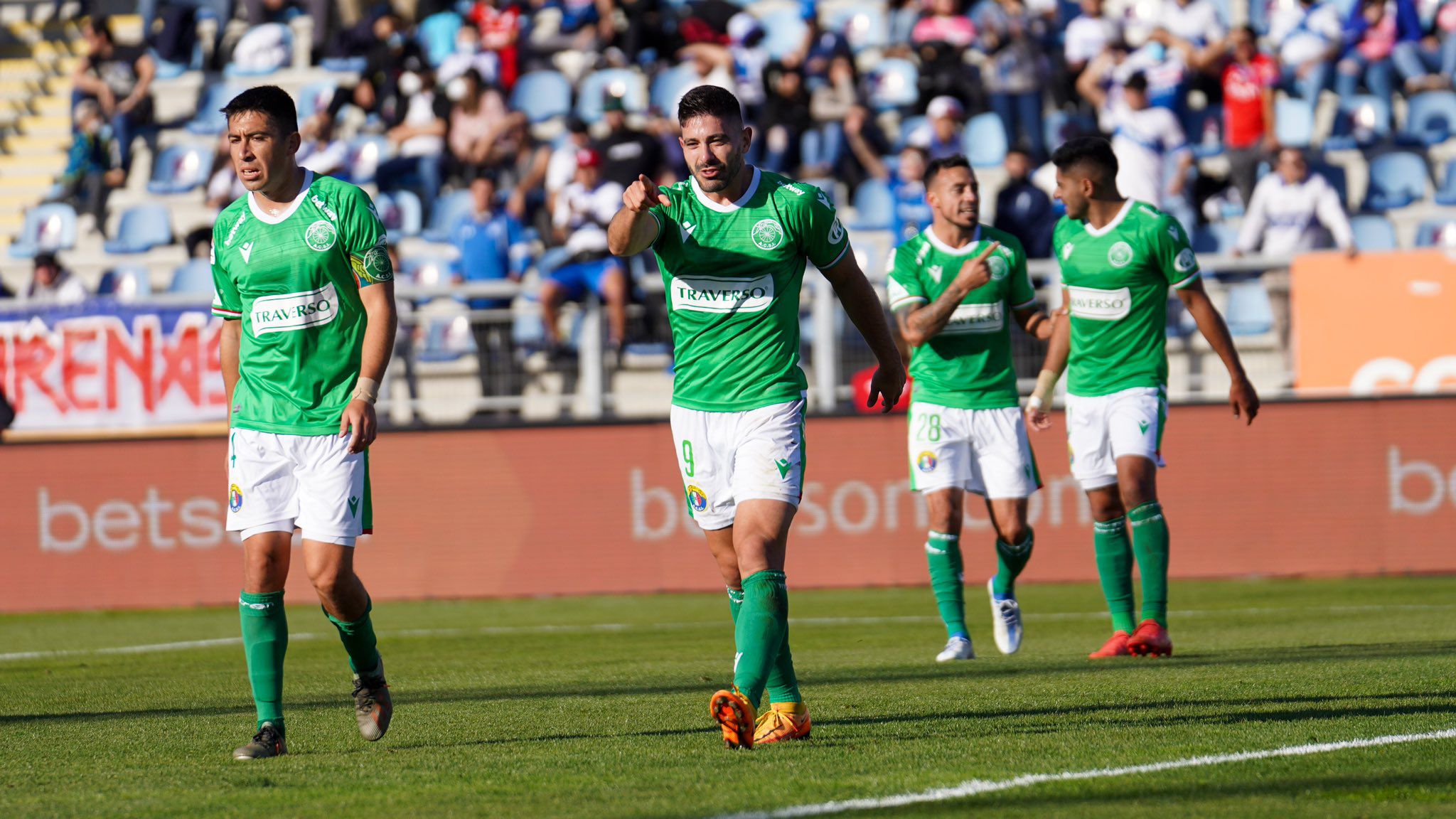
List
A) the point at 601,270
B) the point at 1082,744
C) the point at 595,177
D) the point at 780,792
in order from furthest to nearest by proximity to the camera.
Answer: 1. the point at 595,177
2. the point at 601,270
3. the point at 1082,744
4. the point at 780,792

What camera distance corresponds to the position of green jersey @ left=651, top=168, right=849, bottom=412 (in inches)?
243

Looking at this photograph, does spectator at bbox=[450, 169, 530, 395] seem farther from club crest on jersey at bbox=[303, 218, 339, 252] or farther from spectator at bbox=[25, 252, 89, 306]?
club crest on jersey at bbox=[303, 218, 339, 252]

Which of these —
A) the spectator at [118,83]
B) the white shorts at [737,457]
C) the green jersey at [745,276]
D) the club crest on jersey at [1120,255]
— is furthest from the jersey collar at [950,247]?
the spectator at [118,83]

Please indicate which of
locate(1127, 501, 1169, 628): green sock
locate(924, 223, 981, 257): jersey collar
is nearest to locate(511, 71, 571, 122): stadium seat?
locate(924, 223, 981, 257): jersey collar

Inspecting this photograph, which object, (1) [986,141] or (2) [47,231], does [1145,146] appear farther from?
(2) [47,231]

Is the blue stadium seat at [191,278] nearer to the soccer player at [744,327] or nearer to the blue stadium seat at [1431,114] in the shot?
the blue stadium seat at [1431,114]

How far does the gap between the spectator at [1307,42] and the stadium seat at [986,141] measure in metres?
3.21

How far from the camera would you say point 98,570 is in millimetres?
15641

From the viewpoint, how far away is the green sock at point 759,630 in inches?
225

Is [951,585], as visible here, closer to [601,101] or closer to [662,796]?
[662,796]

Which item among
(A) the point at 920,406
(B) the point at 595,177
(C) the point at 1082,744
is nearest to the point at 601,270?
(B) the point at 595,177

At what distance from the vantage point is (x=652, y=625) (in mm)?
12398

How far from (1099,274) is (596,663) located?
10.4 feet

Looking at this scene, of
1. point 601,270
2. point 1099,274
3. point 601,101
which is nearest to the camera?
point 1099,274
